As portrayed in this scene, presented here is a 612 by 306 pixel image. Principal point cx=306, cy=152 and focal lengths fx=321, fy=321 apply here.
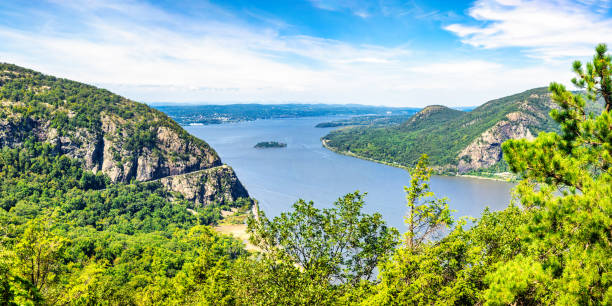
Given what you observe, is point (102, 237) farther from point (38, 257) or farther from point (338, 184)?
point (338, 184)

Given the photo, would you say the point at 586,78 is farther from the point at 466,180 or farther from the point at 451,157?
the point at 451,157

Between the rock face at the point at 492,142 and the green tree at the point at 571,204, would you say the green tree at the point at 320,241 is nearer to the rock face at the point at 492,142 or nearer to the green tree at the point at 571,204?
the green tree at the point at 571,204

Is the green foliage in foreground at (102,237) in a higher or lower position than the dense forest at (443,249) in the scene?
lower

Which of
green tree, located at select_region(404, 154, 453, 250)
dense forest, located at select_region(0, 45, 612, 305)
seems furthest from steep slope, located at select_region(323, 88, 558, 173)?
green tree, located at select_region(404, 154, 453, 250)

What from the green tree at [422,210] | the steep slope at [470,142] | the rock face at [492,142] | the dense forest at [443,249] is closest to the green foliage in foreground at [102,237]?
the dense forest at [443,249]

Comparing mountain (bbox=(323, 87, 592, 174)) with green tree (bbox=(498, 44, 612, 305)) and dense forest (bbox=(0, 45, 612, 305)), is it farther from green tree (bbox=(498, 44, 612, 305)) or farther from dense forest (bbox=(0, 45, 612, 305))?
green tree (bbox=(498, 44, 612, 305))

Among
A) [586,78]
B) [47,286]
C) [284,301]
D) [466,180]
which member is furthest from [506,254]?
[466,180]

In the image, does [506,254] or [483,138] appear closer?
[506,254]

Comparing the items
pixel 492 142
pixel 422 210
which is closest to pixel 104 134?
pixel 422 210

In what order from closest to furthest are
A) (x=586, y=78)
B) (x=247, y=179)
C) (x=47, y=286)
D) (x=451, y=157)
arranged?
(x=586, y=78)
(x=47, y=286)
(x=247, y=179)
(x=451, y=157)
